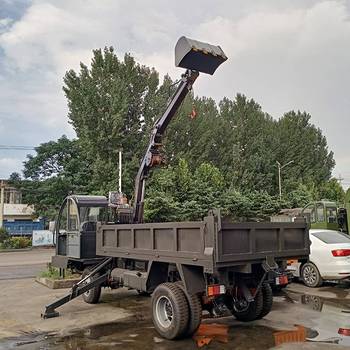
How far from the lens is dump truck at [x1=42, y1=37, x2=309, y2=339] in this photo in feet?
19.1

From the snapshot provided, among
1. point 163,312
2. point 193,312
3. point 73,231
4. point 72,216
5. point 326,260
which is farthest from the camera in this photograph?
point 326,260

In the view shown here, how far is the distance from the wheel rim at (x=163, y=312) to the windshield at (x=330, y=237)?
585 cm

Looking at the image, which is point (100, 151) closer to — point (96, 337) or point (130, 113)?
point (130, 113)

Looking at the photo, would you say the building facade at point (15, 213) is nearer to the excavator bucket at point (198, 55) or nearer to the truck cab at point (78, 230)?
the truck cab at point (78, 230)

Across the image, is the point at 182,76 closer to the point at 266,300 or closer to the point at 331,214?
the point at 266,300

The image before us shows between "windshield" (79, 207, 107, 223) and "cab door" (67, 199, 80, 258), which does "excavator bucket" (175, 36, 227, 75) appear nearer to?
"windshield" (79, 207, 107, 223)

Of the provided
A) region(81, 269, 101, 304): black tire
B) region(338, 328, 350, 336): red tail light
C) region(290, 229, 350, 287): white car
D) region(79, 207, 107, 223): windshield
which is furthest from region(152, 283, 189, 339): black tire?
region(290, 229, 350, 287): white car

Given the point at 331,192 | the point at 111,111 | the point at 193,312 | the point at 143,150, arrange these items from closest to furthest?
the point at 193,312
the point at 111,111
the point at 143,150
the point at 331,192

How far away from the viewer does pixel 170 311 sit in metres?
6.42

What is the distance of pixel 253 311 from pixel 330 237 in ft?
15.4

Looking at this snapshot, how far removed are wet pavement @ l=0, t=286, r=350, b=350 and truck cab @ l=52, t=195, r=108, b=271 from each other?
178 centimetres

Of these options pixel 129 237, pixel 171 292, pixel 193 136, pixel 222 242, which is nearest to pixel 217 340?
pixel 171 292

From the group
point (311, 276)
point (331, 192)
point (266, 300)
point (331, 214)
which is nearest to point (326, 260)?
point (311, 276)

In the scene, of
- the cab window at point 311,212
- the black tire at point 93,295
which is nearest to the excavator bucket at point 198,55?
the black tire at point 93,295
